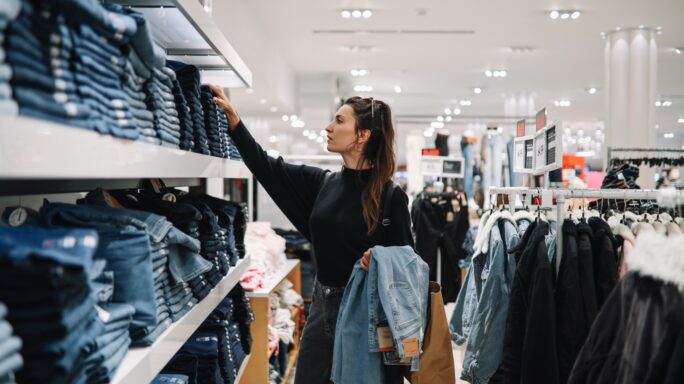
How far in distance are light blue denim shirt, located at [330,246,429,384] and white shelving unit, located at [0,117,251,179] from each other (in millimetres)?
989

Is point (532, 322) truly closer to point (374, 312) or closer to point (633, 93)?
point (374, 312)

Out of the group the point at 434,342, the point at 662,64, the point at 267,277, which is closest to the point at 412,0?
the point at 267,277

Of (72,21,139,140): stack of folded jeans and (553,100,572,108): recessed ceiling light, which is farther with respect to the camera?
(553,100,572,108): recessed ceiling light

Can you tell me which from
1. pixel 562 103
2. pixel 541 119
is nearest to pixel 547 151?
pixel 541 119

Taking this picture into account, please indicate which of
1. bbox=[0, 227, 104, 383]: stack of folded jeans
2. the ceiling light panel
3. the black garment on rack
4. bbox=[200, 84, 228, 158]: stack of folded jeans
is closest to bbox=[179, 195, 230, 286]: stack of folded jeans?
bbox=[200, 84, 228, 158]: stack of folded jeans

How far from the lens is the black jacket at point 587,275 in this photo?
2.10 meters

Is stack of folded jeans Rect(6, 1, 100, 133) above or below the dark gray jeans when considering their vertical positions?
above

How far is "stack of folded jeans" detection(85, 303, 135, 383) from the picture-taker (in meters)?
1.05

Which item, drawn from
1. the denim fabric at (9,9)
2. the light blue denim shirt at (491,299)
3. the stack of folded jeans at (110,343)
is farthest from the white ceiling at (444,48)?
the denim fabric at (9,9)

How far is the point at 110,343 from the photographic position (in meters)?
1.13

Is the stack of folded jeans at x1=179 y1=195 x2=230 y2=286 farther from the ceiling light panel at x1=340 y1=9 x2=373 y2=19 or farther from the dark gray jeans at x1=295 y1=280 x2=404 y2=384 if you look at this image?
the ceiling light panel at x1=340 y1=9 x2=373 y2=19

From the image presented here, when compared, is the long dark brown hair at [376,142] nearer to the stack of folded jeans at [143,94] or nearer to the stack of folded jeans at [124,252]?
the stack of folded jeans at [143,94]

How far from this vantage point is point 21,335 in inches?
33.9

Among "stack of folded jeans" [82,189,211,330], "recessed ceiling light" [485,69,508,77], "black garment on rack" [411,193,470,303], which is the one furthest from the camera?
"recessed ceiling light" [485,69,508,77]
